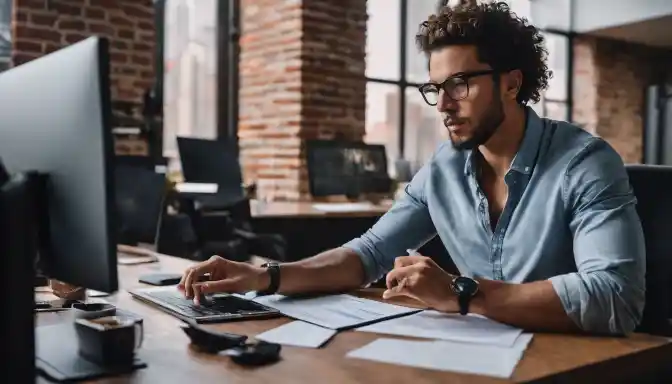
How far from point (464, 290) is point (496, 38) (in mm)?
606

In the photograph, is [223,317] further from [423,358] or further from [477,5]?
[477,5]

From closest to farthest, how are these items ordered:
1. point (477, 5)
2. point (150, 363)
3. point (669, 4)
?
point (150, 363) → point (477, 5) → point (669, 4)

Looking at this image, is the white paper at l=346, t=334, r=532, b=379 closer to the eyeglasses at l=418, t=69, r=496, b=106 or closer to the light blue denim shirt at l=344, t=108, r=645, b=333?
the light blue denim shirt at l=344, t=108, r=645, b=333

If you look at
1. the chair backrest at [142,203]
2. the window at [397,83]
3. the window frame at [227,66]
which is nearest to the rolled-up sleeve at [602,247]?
the chair backrest at [142,203]

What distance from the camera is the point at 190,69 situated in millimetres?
5367

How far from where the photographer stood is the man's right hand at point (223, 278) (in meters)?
1.35

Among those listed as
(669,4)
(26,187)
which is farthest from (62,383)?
(669,4)

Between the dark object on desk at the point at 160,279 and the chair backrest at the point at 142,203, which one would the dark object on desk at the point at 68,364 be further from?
the chair backrest at the point at 142,203

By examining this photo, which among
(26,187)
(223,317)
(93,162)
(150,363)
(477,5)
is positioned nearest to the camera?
(26,187)

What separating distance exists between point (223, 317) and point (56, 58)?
1.71 feet

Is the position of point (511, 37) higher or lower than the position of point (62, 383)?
higher

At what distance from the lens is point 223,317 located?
1.22 metres

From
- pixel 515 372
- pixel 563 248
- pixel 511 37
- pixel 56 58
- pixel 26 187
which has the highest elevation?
pixel 511 37

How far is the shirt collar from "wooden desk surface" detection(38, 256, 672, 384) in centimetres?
42
